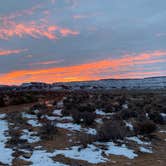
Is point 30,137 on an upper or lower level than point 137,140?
upper

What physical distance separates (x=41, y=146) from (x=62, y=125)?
6.34 m

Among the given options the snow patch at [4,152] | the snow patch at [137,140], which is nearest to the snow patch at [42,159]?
the snow patch at [4,152]

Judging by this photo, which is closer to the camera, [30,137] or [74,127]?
[30,137]

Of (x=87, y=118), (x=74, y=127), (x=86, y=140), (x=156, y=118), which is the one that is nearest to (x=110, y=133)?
(x=86, y=140)

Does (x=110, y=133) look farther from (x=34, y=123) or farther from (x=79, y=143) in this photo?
(x=34, y=123)

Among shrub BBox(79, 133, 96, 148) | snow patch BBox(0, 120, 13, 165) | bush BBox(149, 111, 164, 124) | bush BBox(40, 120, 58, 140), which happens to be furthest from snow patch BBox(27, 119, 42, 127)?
bush BBox(149, 111, 164, 124)

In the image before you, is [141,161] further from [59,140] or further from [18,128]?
[18,128]

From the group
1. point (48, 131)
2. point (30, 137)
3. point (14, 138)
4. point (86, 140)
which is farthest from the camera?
point (48, 131)

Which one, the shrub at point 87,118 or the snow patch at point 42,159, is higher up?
the shrub at point 87,118

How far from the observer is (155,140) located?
20.4 meters

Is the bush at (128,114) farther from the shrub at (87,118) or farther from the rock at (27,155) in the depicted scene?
the rock at (27,155)

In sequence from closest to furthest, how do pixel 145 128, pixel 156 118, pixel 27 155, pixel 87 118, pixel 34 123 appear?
1. pixel 27 155
2. pixel 145 128
3. pixel 34 123
4. pixel 87 118
5. pixel 156 118

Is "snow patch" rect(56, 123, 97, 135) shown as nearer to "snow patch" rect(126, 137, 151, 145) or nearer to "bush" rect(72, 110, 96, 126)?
"bush" rect(72, 110, 96, 126)

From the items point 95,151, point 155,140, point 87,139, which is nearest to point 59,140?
point 87,139
